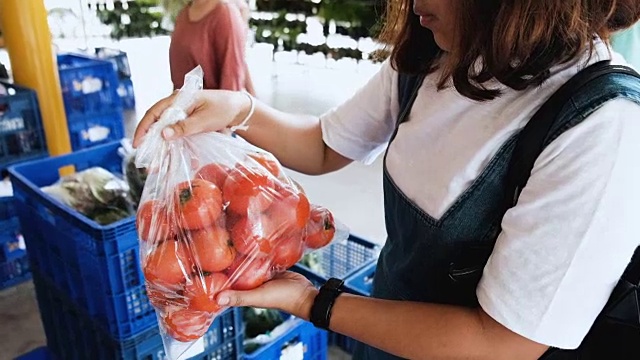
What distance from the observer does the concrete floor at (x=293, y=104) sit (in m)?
2.25

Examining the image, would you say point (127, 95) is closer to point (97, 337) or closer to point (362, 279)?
point (362, 279)

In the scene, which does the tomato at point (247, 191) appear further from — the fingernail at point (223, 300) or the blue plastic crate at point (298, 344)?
the blue plastic crate at point (298, 344)

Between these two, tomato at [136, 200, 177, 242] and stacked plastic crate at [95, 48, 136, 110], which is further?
stacked plastic crate at [95, 48, 136, 110]

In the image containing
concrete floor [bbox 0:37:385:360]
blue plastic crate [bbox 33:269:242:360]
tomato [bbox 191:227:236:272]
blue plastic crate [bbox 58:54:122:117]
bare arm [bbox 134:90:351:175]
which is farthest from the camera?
blue plastic crate [bbox 58:54:122:117]

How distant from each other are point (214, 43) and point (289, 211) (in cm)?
141

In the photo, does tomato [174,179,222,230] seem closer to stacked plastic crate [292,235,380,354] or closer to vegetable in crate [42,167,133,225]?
vegetable in crate [42,167,133,225]

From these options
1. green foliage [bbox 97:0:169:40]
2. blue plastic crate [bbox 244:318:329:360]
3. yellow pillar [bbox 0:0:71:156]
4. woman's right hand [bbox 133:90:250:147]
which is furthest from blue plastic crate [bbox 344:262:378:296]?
green foliage [bbox 97:0:169:40]

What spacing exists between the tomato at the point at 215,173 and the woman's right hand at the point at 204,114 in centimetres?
7

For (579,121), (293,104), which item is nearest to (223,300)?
(579,121)

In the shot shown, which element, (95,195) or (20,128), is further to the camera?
(20,128)

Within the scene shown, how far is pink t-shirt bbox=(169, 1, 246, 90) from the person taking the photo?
80.4 inches

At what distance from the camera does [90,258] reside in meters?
1.30

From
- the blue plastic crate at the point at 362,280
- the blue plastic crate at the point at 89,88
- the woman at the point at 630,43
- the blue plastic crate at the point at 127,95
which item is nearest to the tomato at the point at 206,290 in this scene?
the blue plastic crate at the point at 362,280

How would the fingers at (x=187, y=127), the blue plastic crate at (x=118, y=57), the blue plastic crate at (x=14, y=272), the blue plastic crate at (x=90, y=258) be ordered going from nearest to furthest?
the fingers at (x=187, y=127) < the blue plastic crate at (x=90, y=258) < the blue plastic crate at (x=14, y=272) < the blue plastic crate at (x=118, y=57)
